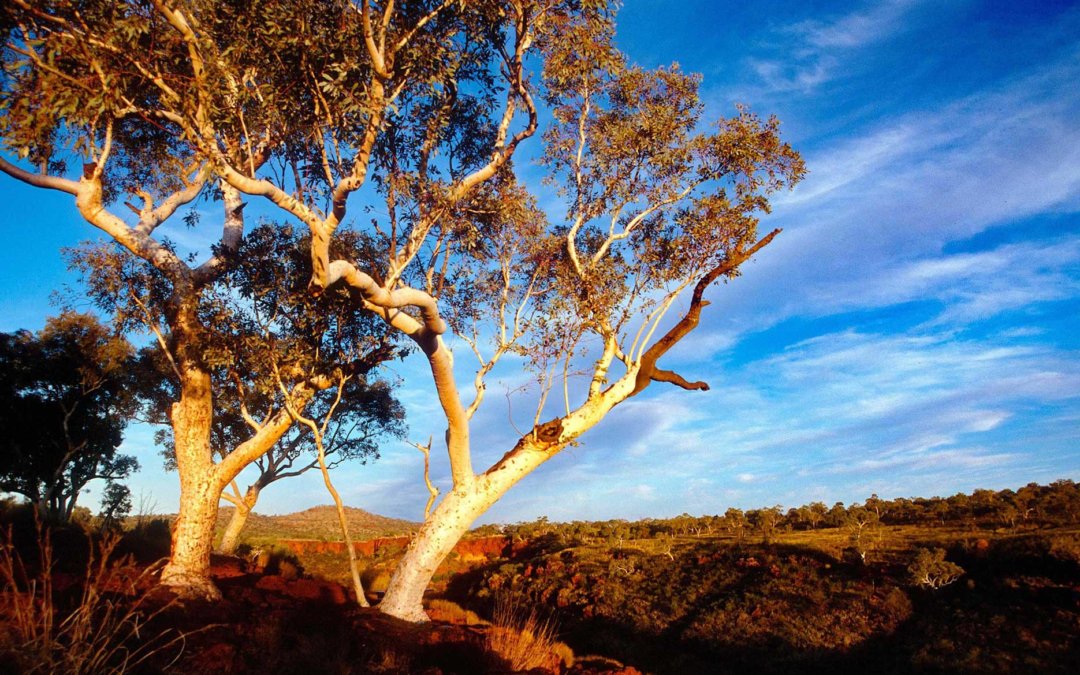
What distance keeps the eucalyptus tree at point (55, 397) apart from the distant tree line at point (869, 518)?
1792 cm

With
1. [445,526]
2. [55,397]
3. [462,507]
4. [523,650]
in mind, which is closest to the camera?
[523,650]

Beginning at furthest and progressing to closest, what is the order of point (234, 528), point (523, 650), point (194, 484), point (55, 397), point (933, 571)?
1. point (55, 397)
2. point (234, 528)
3. point (933, 571)
4. point (194, 484)
5. point (523, 650)

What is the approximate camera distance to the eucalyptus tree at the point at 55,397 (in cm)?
2208

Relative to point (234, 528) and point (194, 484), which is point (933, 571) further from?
point (234, 528)

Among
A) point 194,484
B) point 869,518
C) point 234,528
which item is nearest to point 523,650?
point 194,484

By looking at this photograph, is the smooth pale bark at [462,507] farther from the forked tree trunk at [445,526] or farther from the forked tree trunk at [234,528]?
the forked tree trunk at [234,528]

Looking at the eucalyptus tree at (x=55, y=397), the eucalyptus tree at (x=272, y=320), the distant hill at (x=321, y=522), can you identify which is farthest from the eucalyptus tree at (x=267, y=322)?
the distant hill at (x=321, y=522)

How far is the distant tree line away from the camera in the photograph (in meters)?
19.9

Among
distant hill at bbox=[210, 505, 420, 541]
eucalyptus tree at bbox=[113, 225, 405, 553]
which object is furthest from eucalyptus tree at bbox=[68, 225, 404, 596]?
distant hill at bbox=[210, 505, 420, 541]

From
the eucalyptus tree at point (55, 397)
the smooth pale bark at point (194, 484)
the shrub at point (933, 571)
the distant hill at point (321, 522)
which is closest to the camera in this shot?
the smooth pale bark at point (194, 484)

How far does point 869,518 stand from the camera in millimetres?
23703

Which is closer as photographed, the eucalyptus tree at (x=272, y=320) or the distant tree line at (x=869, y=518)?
the eucalyptus tree at (x=272, y=320)

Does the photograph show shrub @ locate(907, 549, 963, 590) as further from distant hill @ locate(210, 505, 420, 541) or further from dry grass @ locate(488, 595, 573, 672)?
distant hill @ locate(210, 505, 420, 541)

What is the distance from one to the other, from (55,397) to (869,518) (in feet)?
97.3
